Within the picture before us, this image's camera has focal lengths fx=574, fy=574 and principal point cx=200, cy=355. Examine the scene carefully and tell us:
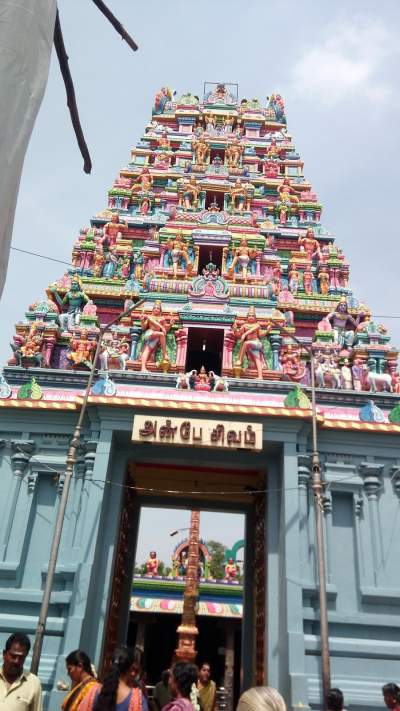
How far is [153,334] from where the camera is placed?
14.9m

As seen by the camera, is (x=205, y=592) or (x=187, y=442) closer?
(x=187, y=442)

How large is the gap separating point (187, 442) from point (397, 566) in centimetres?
479

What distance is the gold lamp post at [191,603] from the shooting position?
2180cm

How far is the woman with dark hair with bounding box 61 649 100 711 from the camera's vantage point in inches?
189

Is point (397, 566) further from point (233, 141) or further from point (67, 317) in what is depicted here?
point (233, 141)

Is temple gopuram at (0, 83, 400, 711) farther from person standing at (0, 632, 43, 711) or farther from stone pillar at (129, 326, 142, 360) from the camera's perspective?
person standing at (0, 632, 43, 711)

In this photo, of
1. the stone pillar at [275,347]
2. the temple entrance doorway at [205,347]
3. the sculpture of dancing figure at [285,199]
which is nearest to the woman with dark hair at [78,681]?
the stone pillar at [275,347]

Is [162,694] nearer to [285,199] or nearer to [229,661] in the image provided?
[229,661]

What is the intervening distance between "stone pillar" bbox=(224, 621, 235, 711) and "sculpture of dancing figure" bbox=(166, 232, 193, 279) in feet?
54.0

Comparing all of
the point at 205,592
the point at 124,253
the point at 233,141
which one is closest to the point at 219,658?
the point at 205,592

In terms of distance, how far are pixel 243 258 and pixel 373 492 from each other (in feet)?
26.3

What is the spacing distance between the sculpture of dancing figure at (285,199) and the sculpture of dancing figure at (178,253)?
385 cm

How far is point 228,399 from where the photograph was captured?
13.4 meters

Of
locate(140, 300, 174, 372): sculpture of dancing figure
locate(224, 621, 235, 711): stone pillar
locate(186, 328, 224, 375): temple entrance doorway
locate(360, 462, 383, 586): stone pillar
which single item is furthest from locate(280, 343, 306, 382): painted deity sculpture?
locate(224, 621, 235, 711): stone pillar
